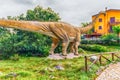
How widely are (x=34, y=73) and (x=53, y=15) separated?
1539 centimetres

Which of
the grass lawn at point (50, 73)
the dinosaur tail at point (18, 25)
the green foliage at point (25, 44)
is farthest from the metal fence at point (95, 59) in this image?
the green foliage at point (25, 44)

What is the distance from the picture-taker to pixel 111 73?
52.9ft

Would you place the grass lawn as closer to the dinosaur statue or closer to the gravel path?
the gravel path

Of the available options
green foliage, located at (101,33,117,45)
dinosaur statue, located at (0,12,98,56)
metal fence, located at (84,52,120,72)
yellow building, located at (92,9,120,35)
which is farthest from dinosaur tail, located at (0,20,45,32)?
yellow building, located at (92,9,120,35)

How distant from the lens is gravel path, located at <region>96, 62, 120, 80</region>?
1514cm

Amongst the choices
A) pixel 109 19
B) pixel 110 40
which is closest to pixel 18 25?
pixel 110 40

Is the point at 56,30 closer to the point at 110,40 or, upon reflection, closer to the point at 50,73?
the point at 50,73

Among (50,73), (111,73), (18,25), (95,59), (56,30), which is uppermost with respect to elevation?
(18,25)

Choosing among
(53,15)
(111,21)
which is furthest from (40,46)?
(111,21)

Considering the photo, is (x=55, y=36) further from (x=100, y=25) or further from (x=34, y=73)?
(x=100, y=25)

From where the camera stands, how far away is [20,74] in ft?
49.3

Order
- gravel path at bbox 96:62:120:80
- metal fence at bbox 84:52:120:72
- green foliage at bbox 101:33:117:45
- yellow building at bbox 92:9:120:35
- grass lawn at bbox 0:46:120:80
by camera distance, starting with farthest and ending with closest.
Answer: yellow building at bbox 92:9:120:35, green foliage at bbox 101:33:117:45, metal fence at bbox 84:52:120:72, gravel path at bbox 96:62:120:80, grass lawn at bbox 0:46:120:80

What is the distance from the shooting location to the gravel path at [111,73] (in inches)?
596

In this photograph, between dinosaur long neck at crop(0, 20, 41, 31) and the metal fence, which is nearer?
the metal fence
